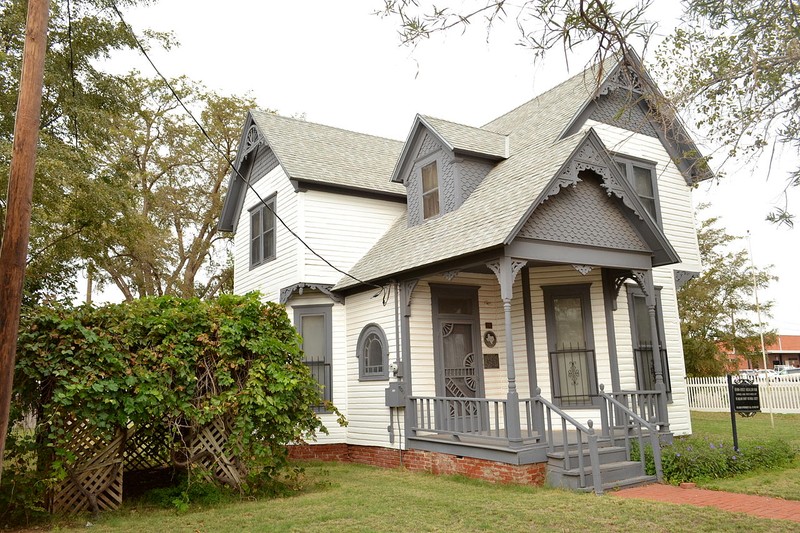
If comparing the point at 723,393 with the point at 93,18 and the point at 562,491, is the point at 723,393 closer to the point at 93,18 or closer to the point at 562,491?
the point at 562,491

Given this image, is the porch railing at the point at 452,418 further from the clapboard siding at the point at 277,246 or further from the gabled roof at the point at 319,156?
the gabled roof at the point at 319,156

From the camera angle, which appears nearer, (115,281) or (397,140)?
(397,140)

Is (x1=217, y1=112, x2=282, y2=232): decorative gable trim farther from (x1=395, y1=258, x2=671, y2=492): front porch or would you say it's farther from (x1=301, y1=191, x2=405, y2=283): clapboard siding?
(x1=395, y1=258, x2=671, y2=492): front porch

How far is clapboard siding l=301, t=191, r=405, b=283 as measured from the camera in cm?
1464

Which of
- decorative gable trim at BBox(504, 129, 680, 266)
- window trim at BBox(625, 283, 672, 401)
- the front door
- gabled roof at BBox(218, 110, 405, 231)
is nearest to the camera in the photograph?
decorative gable trim at BBox(504, 129, 680, 266)

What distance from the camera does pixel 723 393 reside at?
24.6m

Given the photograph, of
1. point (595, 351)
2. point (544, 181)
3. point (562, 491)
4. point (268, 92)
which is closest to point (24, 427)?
point (562, 491)

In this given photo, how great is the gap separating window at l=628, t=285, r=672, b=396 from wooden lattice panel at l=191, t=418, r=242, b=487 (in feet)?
26.3

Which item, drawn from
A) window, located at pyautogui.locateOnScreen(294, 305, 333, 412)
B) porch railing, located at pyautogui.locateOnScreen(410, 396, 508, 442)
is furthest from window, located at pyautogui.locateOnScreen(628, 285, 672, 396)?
window, located at pyautogui.locateOnScreen(294, 305, 333, 412)

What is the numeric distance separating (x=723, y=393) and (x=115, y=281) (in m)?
26.3

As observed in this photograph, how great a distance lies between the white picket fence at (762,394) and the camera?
22469 mm

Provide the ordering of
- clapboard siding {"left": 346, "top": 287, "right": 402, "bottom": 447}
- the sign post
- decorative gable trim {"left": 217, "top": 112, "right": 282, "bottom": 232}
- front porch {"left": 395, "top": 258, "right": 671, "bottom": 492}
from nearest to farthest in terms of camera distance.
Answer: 1. the sign post
2. front porch {"left": 395, "top": 258, "right": 671, "bottom": 492}
3. clapboard siding {"left": 346, "top": 287, "right": 402, "bottom": 447}
4. decorative gable trim {"left": 217, "top": 112, "right": 282, "bottom": 232}

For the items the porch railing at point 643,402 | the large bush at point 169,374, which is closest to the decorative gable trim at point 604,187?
the porch railing at point 643,402

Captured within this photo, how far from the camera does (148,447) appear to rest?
10.4 metres
